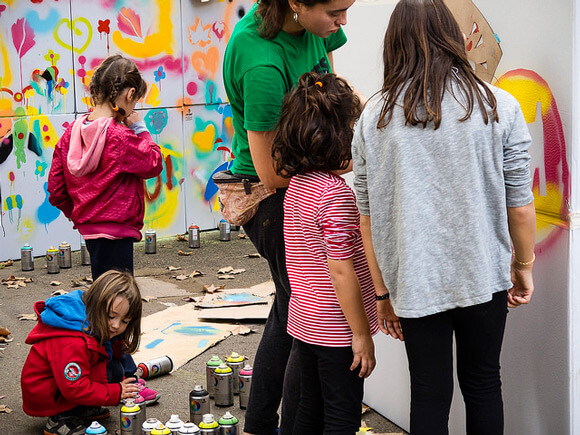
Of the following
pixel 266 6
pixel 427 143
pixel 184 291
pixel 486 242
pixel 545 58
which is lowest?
pixel 184 291

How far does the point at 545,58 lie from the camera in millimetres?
3174

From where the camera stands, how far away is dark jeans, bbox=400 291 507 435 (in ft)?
9.64

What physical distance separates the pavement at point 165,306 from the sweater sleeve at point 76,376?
0.26 meters

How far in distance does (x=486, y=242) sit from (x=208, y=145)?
23.9 ft

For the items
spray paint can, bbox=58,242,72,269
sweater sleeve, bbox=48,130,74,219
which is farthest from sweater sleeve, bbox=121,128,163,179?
spray paint can, bbox=58,242,72,269

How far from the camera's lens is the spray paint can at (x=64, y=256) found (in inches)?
331

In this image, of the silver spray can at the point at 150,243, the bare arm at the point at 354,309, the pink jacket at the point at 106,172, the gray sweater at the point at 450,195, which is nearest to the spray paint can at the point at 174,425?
the bare arm at the point at 354,309

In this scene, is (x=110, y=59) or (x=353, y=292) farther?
(x=110, y=59)

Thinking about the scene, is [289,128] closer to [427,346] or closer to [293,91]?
[293,91]

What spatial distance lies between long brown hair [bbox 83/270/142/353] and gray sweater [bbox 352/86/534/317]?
Result: 172 cm

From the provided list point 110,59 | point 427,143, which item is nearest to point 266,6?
point 427,143

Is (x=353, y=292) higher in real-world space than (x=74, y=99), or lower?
lower

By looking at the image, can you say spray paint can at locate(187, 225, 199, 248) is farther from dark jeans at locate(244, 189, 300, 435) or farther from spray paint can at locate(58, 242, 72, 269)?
dark jeans at locate(244, 189, 300, 435)

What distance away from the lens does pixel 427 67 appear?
280cm
